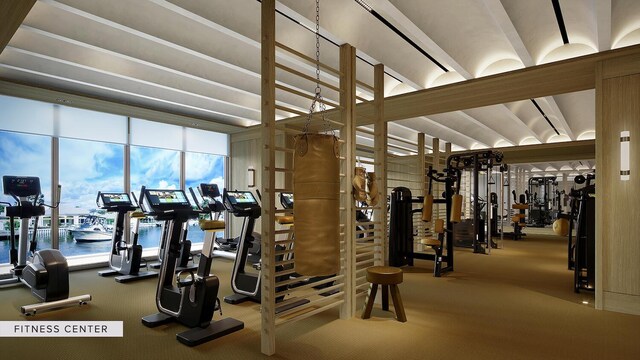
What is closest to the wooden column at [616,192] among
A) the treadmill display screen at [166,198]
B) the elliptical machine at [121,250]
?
the treadmill display screen at [166,198]

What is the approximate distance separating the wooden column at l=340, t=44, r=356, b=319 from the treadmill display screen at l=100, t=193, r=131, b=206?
4513 millimetres

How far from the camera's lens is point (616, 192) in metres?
4.41

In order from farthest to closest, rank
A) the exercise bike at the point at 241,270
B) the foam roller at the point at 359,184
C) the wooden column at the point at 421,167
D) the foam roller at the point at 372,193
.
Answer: the wooden column at the point at 421,167
the exercise bike at the point at 241,270
the foam roller at the point at 372,193
the foam roller at the point at 359,184

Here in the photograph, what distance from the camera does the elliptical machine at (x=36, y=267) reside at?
4457mm

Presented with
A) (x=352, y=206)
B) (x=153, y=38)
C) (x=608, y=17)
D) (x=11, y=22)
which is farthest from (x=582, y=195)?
(x=11, y=22)

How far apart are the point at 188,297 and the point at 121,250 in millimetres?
3522

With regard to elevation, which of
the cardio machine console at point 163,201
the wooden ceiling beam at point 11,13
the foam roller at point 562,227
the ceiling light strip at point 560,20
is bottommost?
the foam roller at point 562,227

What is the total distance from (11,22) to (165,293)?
307cm

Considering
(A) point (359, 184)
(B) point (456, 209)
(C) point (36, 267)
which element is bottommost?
(C) point (36, 267)

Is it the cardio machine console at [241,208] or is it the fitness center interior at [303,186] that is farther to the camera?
the cardio machine console at [241,208]

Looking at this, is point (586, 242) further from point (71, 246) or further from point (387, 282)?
point (71, 246)

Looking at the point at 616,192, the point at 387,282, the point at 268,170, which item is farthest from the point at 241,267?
the point at 616,192

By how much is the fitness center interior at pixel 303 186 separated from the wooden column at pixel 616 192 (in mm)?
21

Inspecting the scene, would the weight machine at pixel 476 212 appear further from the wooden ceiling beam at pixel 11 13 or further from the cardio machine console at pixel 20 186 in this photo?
the cardio machine console at pixel 20 186
